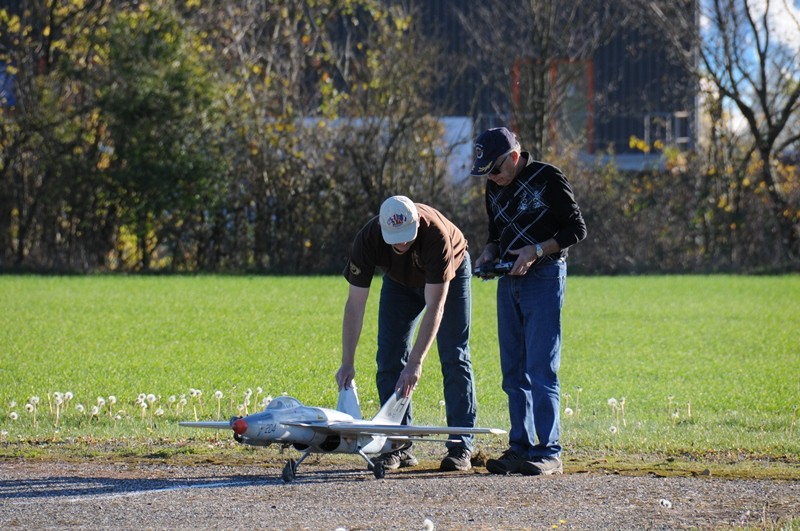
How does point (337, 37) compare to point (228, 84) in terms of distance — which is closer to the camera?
point (228, 84)

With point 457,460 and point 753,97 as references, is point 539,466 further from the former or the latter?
point 753,97

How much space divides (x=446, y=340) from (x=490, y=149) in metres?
1.22

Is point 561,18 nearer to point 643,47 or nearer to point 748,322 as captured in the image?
point 643,47

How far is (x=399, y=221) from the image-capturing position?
684cm

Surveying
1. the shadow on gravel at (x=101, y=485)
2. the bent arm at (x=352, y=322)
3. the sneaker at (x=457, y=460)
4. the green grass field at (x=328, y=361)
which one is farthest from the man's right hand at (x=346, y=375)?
the green grass field at (x=328, y=361)

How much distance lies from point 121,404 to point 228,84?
17.3 m

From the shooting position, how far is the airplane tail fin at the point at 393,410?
7.23m

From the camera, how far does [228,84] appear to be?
2694 cm

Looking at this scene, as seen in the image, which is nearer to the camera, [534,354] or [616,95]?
[534,354]

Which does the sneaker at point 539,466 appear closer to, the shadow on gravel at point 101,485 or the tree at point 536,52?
the shadow on gravel at point 101,485

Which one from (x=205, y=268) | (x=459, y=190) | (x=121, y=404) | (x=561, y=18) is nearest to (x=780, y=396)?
Result: (x=121, y=404)

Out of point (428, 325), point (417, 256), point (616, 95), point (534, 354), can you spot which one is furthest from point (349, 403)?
point (616, 95)

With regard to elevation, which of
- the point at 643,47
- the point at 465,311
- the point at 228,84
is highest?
the point at 643,47

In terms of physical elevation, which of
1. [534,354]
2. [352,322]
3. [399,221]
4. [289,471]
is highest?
[399,221]
